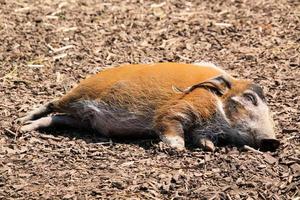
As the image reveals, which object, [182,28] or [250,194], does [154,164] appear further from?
[182,28]

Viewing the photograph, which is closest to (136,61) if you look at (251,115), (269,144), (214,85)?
(214,85)

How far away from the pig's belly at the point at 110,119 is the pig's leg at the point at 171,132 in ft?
0.45

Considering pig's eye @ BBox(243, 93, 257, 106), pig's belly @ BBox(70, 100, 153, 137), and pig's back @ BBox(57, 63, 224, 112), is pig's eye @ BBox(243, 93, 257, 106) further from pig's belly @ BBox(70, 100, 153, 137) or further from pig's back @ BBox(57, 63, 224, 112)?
pig's belly @ BBox(70, 100, 153, 137)

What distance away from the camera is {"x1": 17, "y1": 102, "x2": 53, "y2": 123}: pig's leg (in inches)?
222

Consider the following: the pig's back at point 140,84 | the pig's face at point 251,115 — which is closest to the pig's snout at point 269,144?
the pig's face at point 251,115

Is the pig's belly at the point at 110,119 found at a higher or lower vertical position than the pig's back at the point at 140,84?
lower

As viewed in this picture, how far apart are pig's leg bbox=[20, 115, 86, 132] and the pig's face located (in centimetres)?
118

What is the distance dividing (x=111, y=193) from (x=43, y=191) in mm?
412

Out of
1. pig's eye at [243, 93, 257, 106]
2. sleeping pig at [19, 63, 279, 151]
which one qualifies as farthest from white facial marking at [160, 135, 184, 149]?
pig's eye at [243, 93, 257, 106]

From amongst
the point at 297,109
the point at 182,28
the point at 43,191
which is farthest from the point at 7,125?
the point at 182,28

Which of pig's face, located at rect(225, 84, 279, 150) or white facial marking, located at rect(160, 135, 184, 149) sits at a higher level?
pig's face, located at rect(225, 84, 279, 150)

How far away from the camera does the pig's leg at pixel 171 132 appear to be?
5.10 metres

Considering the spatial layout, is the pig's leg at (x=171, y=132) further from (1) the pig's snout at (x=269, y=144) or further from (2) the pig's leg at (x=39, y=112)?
(2) the pig's leg at (x=39, y=112)

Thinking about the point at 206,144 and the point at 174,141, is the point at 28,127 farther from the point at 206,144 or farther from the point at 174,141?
the point at 206,144
